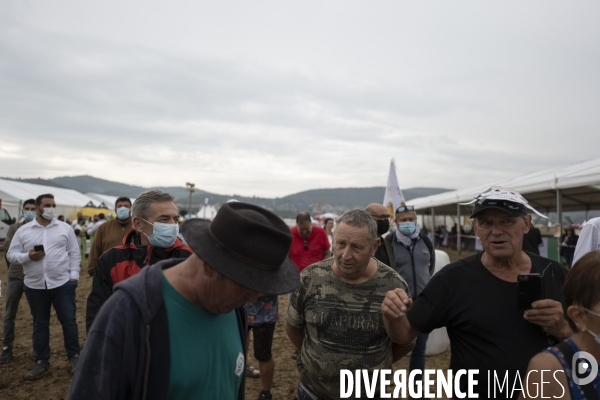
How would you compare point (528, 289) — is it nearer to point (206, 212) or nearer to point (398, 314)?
point (398, 314)

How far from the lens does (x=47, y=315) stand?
520 centimetres

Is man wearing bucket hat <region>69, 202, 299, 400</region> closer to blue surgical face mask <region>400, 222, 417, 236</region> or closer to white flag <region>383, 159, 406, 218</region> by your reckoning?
blue surgical face mask <region>400, 222, 417, 236</region>

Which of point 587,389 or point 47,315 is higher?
point 587,389

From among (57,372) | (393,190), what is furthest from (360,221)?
(393,190)

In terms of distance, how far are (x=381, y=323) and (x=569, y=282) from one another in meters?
1.13

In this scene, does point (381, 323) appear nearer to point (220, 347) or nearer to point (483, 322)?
point (483, 322)

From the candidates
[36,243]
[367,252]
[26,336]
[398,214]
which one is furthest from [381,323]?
[26,336]

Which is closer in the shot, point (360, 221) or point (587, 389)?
point (587, 389)

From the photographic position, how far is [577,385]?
1.43 meters

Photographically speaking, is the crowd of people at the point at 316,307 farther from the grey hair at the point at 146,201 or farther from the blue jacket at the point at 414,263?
the blue jacket at the point at 414,263

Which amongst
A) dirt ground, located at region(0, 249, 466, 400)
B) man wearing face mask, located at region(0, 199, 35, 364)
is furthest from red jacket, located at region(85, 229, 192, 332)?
man wearing face mask, located at region(0, 199, 35, 364)

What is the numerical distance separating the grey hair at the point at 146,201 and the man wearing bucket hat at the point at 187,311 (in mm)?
1651

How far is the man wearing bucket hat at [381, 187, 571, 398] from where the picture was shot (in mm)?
1941

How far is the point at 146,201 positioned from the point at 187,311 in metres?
1.84
